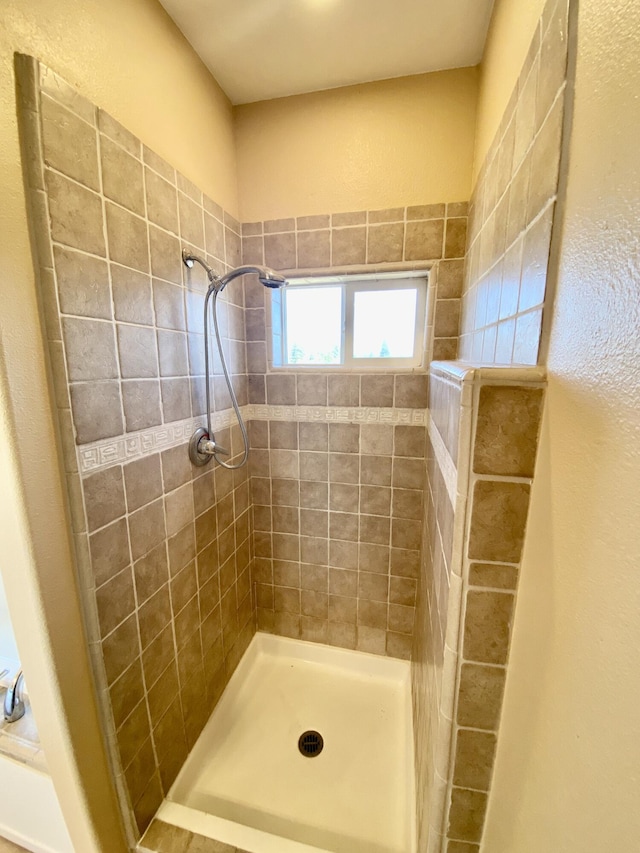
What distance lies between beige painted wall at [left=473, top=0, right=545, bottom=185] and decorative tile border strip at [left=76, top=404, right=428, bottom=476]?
977mm

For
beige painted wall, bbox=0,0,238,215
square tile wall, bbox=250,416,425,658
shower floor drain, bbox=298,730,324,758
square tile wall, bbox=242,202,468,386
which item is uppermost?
beige painted wall, bbox=0,0,238,215

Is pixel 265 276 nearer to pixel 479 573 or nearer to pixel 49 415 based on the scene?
pixel 49 415

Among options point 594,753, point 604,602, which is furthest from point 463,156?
point 594,753

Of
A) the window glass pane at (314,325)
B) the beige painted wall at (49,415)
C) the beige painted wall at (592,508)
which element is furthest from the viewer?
the window glass pane at (314,325)

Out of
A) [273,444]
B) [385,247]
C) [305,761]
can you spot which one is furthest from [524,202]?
[305,761]

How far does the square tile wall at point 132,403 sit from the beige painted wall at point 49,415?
0.03 metres

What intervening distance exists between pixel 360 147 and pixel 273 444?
135cm

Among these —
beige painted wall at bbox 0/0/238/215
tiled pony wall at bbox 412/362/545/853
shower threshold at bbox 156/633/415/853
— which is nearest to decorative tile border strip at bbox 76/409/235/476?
beige painted wall at bbox 0/0/238/215

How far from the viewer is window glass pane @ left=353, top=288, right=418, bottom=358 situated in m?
1.51

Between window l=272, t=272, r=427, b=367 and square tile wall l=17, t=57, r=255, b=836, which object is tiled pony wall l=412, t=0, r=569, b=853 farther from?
square tile wall l=17, t=57, r=255, b=836

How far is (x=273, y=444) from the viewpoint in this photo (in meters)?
1.62

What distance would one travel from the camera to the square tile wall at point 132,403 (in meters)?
0.71

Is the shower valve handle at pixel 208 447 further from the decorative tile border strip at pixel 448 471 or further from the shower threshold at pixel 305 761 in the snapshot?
the shower threshold at pixel 305 761

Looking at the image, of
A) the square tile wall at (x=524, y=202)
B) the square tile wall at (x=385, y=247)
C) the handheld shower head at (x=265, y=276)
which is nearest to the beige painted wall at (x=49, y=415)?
the handheld shower head at (x=265, y=276)
